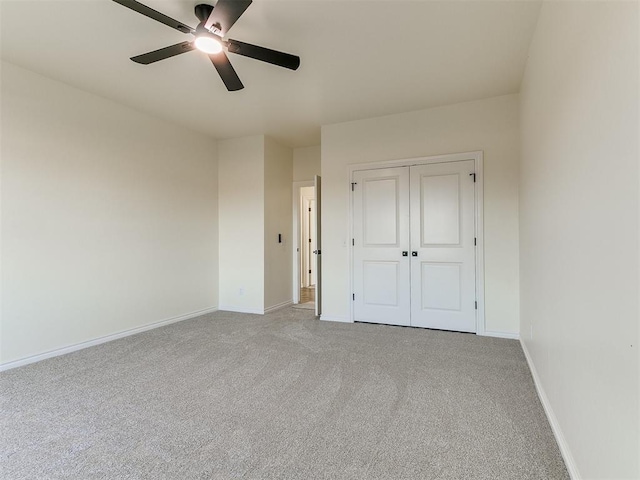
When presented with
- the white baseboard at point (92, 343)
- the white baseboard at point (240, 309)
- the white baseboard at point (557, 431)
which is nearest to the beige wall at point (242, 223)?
the white baseboard at point (240, 309)

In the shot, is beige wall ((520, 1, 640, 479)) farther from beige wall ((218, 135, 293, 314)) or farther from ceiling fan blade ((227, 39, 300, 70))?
beige wall ((218, 135, 293, 314))

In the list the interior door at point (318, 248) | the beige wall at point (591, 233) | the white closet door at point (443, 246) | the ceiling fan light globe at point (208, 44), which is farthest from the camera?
the interior door at point (318, 248)

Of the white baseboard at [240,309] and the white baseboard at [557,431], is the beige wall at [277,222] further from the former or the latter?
the white baseboard at [557,431]

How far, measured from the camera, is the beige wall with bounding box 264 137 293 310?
4805mm

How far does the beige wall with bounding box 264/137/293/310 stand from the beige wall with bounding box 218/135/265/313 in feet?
0.34

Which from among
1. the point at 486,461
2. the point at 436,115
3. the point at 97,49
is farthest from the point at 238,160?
the point at 486,461

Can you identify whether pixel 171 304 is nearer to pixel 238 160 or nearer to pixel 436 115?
pixel 238 160

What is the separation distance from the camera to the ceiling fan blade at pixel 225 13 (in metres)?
1.76

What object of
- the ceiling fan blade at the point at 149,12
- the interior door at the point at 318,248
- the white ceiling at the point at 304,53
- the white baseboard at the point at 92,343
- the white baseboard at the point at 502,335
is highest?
the white ceiling at the point at 304,53

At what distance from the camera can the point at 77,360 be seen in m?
2.93

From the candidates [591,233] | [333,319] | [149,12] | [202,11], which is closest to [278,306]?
[333,319]

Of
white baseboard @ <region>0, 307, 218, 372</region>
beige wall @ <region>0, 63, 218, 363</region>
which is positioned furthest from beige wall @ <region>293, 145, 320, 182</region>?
white baseboard @ <region>0, 307, 218, 372</region>

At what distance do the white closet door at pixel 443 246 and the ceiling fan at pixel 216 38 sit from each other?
2204 millimetres

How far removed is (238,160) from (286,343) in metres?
2.87
